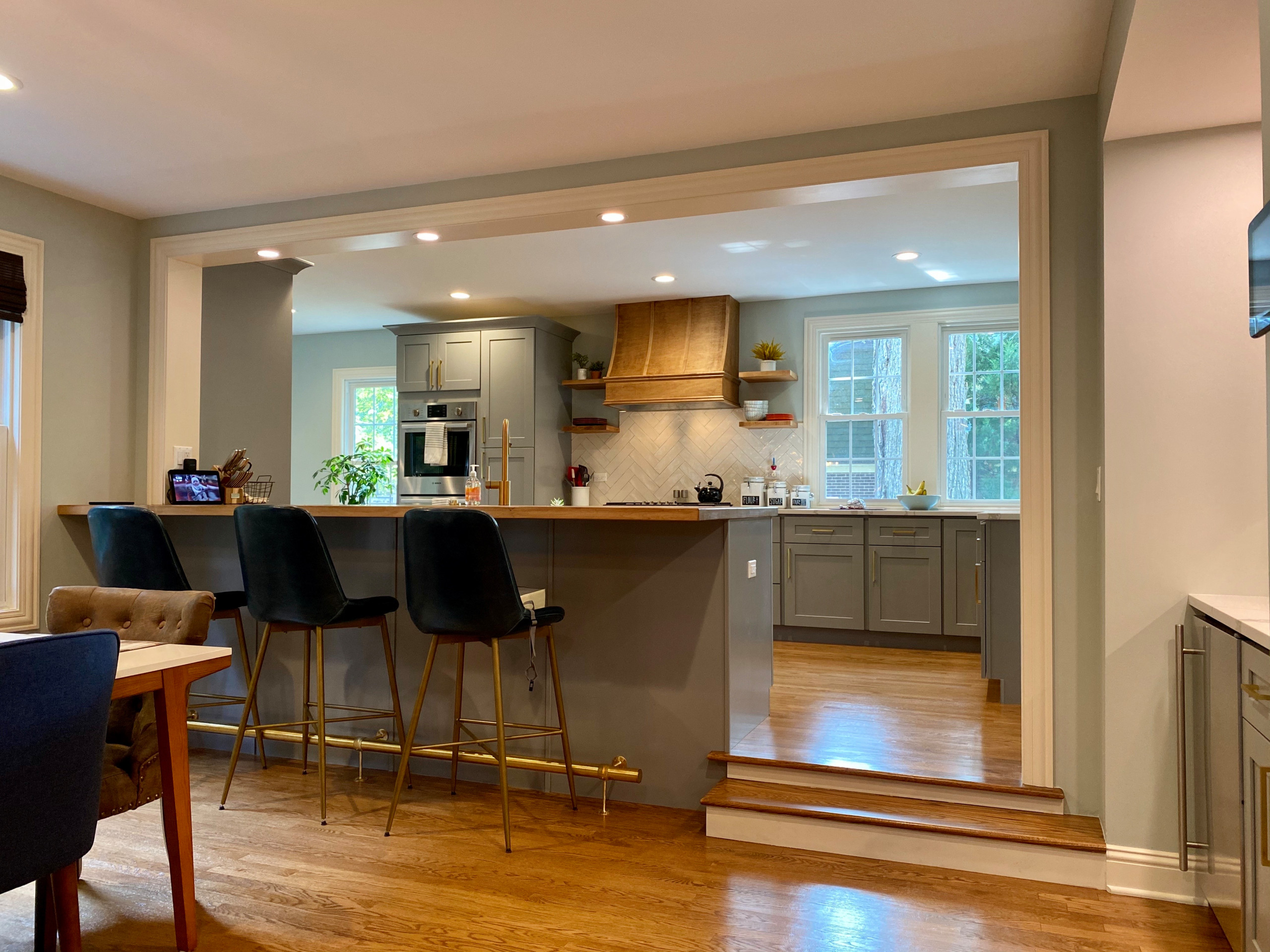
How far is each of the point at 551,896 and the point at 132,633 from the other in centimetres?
139

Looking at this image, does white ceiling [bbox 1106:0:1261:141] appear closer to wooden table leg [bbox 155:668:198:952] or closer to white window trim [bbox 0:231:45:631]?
wooden table leg [bbox 155:668:198:952]

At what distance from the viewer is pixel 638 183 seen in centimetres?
360

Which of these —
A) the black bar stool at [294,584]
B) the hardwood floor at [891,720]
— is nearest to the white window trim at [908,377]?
the hardwood floor at [891,720]

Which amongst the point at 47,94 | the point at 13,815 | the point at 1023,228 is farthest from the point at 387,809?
the point at 1023,228

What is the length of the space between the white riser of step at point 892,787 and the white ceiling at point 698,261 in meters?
2.37

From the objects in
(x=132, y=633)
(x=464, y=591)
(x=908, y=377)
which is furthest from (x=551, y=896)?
(x=908, y=377)

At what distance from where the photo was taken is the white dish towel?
7.17 meters

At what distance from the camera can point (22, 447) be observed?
395 cm

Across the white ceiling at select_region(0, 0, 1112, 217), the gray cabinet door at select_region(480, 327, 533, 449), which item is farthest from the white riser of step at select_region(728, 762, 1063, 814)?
the gray cabinet door at select_region(480, 327, 533, 449)

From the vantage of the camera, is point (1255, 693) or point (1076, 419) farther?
point (1076, 419)

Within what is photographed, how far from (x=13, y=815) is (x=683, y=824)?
7.15ft

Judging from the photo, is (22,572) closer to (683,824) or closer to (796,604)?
(683,824)

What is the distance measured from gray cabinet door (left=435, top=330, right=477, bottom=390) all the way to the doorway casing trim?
266 centimetres

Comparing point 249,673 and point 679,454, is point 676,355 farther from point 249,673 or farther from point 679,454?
point 249,673
